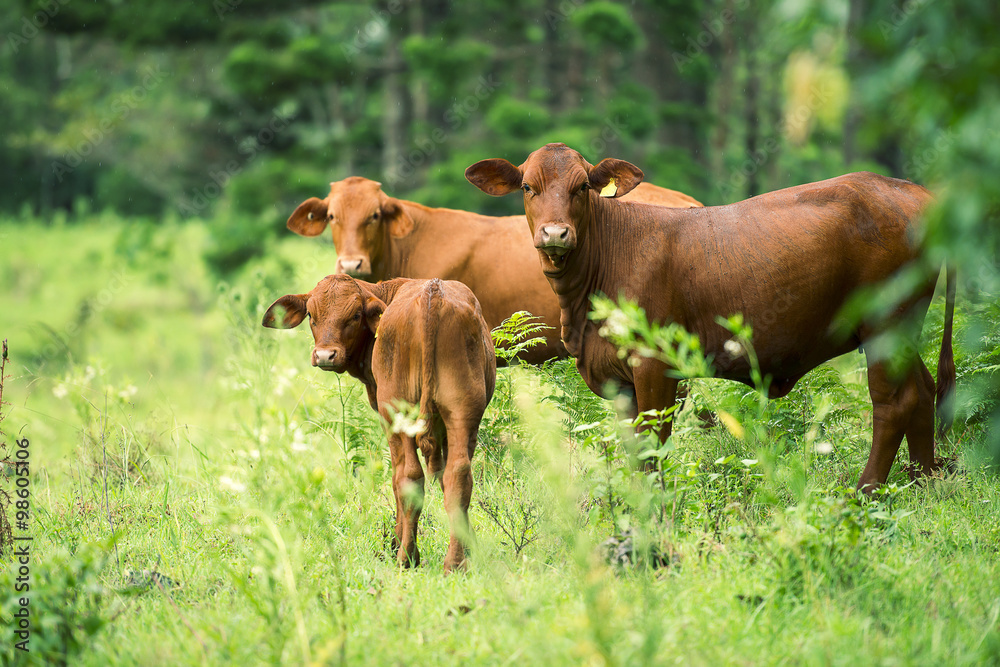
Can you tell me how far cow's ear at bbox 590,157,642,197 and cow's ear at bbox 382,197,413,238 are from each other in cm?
207

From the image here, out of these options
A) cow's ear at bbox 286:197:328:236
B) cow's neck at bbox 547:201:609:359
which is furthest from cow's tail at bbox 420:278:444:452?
cow's ear at bbox 286:197:328:236

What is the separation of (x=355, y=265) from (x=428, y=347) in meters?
2.74

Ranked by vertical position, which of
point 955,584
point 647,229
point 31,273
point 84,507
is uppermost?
point 647,229

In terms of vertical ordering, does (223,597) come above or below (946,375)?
below

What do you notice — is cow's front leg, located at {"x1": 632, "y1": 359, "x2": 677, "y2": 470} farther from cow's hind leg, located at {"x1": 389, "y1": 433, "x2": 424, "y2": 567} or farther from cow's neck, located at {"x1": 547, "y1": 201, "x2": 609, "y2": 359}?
cow's hind leg, located at {"x1": 389, "y1": 433, "x2": 424, "y2": 567}

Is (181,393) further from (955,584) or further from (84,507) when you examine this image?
(955,584)

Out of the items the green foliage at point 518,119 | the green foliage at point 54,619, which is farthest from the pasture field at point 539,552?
the green foliage at point 518,119

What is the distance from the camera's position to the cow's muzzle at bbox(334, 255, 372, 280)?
22.4 ft

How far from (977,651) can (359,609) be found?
2.33 m

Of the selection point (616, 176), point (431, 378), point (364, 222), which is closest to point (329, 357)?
point (431, 378)

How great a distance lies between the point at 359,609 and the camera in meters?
3.72

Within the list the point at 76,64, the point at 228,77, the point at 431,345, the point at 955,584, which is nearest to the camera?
the point at 955,584

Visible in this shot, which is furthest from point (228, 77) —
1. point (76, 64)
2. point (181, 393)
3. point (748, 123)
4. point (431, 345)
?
point (76, 64)

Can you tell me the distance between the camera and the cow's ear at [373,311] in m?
4.81
